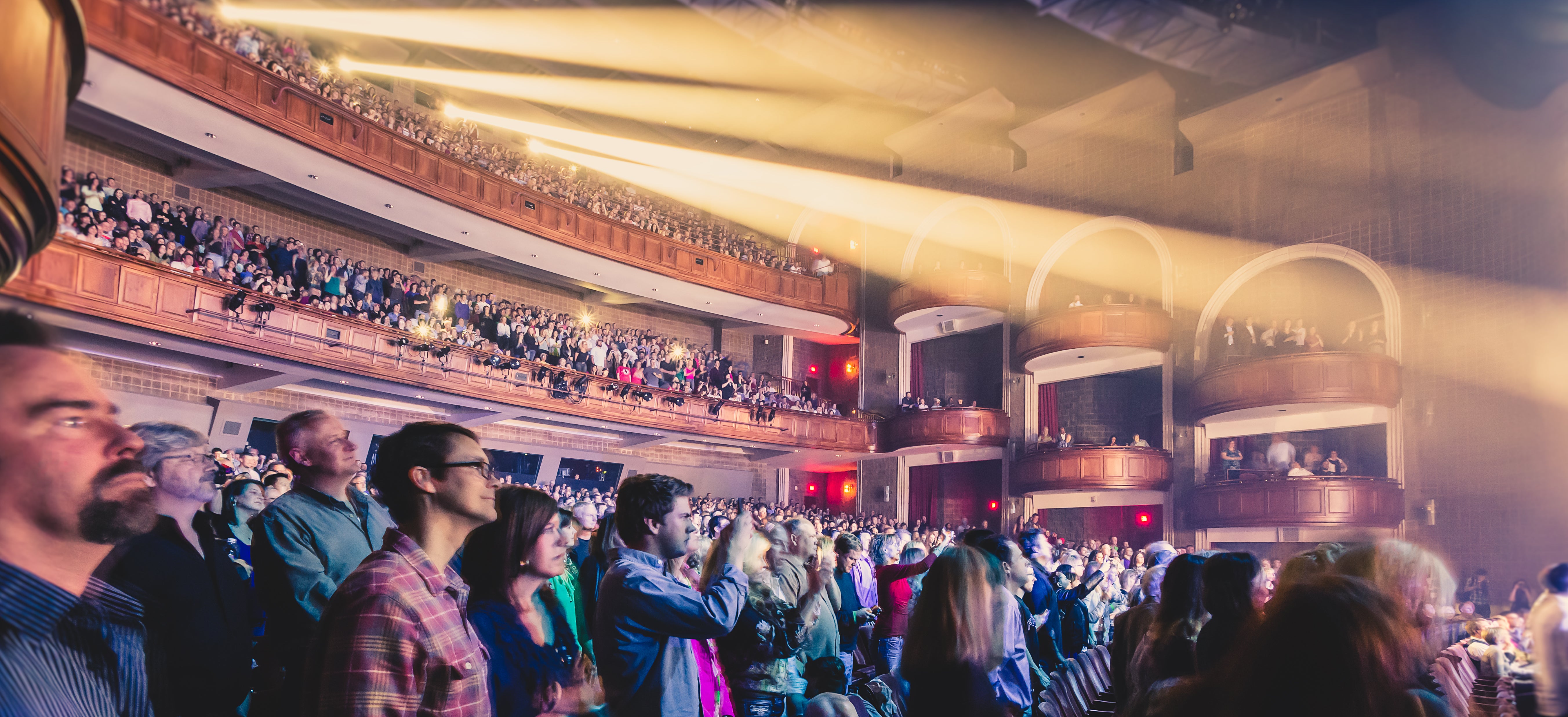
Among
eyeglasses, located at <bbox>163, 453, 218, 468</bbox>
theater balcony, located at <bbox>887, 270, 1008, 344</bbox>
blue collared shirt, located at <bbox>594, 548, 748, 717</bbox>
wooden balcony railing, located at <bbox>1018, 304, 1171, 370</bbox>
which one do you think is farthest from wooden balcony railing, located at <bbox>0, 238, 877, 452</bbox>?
blue collared shirt, located at <bbox>594, 548, 748, 717</bbox>

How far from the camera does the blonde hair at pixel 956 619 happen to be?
2660mm

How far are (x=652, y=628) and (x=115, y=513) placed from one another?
1.50 m

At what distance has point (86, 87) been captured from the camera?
33.2 feet

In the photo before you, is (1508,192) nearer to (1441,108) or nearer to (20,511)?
(1441,108)

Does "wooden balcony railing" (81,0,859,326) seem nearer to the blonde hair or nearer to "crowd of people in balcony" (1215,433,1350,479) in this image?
"crowd of people in balcony" (1215,433,1350,479)

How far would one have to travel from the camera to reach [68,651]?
125 centimetres

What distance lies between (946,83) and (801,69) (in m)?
3.05

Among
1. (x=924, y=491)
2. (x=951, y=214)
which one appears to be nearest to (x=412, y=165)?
(x=951, y=214)

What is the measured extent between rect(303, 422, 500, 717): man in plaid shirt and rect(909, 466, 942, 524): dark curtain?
1831 cm

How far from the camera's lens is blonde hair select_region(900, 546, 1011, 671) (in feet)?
8.73

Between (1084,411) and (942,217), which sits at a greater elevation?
(942,217)

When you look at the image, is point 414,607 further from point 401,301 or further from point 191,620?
point 401,301

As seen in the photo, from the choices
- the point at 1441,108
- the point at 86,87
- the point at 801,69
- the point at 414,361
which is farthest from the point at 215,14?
the point at 1441,108

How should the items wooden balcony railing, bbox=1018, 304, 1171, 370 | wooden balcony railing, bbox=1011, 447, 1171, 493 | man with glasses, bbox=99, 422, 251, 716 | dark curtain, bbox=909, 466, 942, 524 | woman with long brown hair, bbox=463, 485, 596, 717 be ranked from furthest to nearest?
dark curtain, bbox=909, 466, 942, 524, wooden balcony railing, bbox=1018, 304, 1171, 370, wooden balcony railing, bbox=1011, 447, 1171, 493, woman with long brown hair, bbox=463, 485, 596, 717, man with glasses, bbox=99, 422, 251, 716
